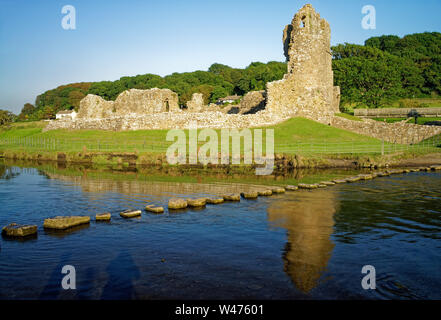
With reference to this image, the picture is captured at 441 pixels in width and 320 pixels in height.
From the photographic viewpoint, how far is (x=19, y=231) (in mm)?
10484

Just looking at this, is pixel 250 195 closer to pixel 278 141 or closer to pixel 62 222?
pixel 62 222

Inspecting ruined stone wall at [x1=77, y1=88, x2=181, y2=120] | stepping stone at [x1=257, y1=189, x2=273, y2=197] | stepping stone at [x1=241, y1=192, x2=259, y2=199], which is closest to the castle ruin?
ruined stone wall at [x1=77, y1=88, x2=181, y2=120]

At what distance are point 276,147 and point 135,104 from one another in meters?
22.8

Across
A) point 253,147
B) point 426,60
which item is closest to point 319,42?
point 253,147

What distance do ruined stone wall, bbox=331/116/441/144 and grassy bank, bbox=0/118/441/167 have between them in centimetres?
138

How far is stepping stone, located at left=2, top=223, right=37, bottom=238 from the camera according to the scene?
34.4 feet

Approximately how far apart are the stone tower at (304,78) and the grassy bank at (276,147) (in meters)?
1.95

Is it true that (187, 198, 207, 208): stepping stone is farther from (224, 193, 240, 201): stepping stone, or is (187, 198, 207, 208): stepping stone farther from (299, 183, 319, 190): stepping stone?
(299, 183, 319, 190): stepping stone

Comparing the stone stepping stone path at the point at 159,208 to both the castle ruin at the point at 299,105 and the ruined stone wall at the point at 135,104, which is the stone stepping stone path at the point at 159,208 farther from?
the ruined stone wall at the point at 135,104

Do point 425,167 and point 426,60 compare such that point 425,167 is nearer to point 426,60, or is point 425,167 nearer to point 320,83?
point 320,83

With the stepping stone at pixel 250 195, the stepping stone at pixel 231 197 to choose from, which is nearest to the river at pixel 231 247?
the stepping stone at pixel 231 197

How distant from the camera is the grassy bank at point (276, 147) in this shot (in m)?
27.1

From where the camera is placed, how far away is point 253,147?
28.4 meters
